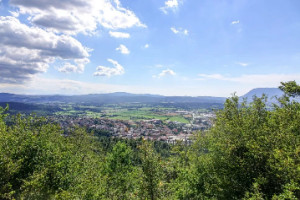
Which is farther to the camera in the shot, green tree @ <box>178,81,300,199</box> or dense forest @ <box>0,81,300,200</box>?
dense forest @ <box>0,81,300,200</box>

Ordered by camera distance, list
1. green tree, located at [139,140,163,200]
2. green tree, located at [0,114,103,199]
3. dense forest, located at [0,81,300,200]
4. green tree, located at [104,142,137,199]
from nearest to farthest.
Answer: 1. dense forest, located at [0,81,300,200]
2. green tree, located at [0,114,103,199]
3. green tree, located at [139,140,163,200]
4. green tree, located at [104,142,137,199]

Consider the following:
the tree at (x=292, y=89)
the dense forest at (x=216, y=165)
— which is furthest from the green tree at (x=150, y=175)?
the tree at (x=292, y=89)

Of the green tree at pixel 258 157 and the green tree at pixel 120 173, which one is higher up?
the green tree at pixel 258 157

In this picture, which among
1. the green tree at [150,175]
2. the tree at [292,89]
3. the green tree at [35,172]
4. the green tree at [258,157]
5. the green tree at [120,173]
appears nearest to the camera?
the green tree at [258,157]

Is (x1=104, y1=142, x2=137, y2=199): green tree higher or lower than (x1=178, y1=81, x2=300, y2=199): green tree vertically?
lower

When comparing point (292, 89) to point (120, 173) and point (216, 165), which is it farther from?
point (120, 173)

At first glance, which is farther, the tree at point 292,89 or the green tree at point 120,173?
the green tree at point 120,173

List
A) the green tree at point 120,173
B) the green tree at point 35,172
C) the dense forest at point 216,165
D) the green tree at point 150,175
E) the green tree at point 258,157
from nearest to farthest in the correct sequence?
the green tree at point 258,157 < the dense forest at point 216,165 < the green tree at point 35,172 < the green tree at point 150,175 < the green tree at point 120,173

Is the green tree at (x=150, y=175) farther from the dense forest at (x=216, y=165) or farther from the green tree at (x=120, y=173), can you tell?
the green tree at (x=120, y=173)

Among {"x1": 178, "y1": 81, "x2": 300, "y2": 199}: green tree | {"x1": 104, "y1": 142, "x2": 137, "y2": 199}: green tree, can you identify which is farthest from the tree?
{"x1": 104, "y1": 142, "x2": 137, "y2": 199}: green tree

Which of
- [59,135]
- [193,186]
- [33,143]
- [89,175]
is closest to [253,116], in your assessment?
[193,186]

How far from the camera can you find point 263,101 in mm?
23406

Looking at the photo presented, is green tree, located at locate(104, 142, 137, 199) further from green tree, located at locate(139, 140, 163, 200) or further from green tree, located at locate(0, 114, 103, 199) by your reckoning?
green tree, located at locate(0, 114, 103, 199)

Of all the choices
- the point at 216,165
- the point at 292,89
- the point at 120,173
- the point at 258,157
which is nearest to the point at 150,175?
the point at 216,165
